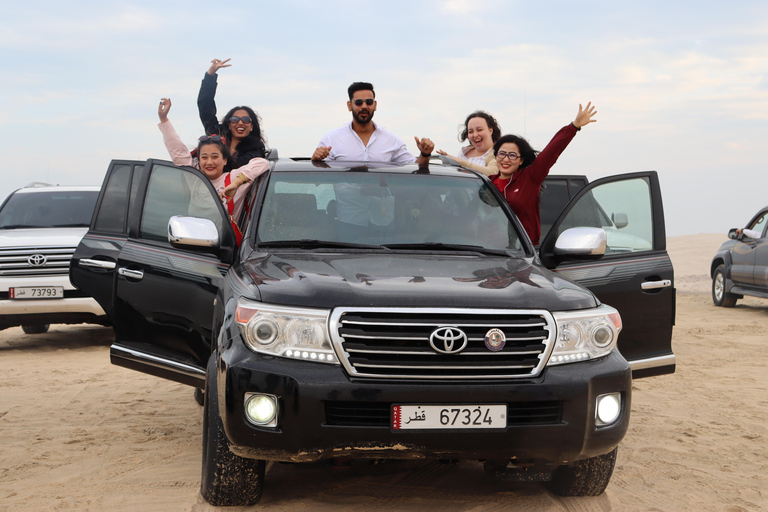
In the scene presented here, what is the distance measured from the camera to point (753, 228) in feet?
49.8

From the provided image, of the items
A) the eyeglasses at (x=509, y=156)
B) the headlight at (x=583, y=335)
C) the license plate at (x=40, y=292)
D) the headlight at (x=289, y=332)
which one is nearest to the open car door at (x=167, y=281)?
the headlight at (x=289, y=332)

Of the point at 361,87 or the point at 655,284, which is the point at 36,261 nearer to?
the point at 361,87

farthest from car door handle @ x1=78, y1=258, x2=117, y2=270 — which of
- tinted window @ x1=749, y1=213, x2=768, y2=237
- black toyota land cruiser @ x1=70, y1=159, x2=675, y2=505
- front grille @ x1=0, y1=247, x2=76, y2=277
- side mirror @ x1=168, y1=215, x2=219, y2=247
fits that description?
tinted window @ x1=749, y1=213, x2=768, y2=237

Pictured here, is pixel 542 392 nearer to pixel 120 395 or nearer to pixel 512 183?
pixel 512 183

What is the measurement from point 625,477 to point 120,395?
14.7 feet

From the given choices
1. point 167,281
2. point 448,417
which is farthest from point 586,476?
point 167,281

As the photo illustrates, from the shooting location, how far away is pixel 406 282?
3.75 metres

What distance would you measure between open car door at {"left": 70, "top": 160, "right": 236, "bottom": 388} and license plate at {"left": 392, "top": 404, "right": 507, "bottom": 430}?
1.59 metres

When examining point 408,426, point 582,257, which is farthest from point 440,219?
point 408,426

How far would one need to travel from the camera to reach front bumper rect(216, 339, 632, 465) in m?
3.48

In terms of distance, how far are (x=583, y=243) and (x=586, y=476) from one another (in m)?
1.21

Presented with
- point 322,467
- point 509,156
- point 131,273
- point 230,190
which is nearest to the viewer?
point 322,467

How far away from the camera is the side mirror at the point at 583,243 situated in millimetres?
4562

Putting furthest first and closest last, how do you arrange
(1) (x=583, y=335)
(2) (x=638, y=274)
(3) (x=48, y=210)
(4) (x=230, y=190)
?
(3) (x=48, y=210) < (4) (x=230, y=190) < (2) (x=638, y=274) < (1) (x=583, y=335)
